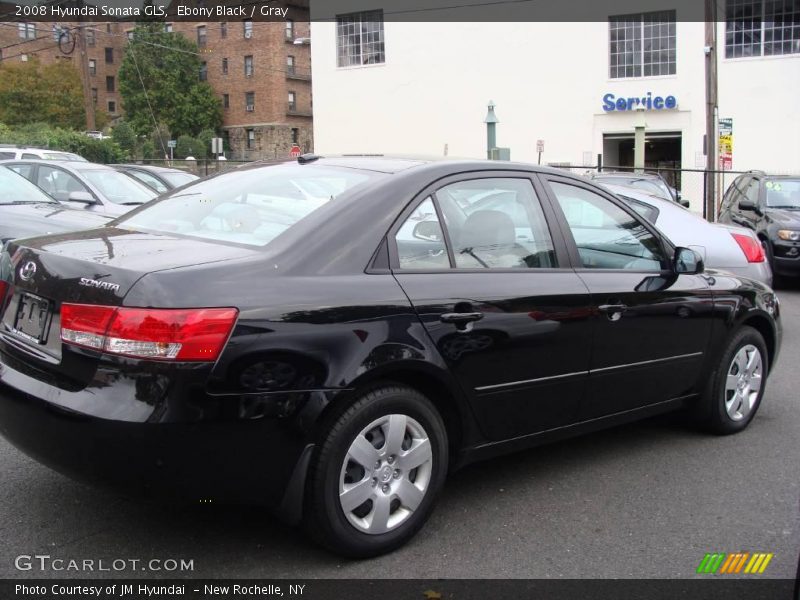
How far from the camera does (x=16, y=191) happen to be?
8.65 m

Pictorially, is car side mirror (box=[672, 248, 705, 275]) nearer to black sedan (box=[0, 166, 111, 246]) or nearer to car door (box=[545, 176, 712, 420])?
car door (box=[545, 176, 712, 420])

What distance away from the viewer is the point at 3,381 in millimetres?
3219

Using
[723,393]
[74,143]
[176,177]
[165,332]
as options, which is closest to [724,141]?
[176,177]

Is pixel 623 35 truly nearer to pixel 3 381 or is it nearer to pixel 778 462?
pixel 778 462

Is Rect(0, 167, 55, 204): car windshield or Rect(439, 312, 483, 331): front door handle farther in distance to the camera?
Rect(0, 167, 55, 204): car windshield

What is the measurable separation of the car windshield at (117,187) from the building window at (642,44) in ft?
70.4

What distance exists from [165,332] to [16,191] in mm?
6791

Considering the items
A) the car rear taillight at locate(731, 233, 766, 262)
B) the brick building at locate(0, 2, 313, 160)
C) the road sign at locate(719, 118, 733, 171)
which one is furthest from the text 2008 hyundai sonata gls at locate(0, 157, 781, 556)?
the brick building at locate(0, 2, 313, 160)

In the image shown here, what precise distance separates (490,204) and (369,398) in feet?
4.16

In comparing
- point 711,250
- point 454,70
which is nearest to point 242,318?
point 711,250

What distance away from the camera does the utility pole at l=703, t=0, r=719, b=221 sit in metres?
19.3

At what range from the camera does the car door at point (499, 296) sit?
3477mm

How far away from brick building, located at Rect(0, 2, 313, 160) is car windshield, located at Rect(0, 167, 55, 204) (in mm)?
54645

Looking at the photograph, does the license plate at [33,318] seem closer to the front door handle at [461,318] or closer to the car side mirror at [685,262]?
the front door handle at [461,318]
